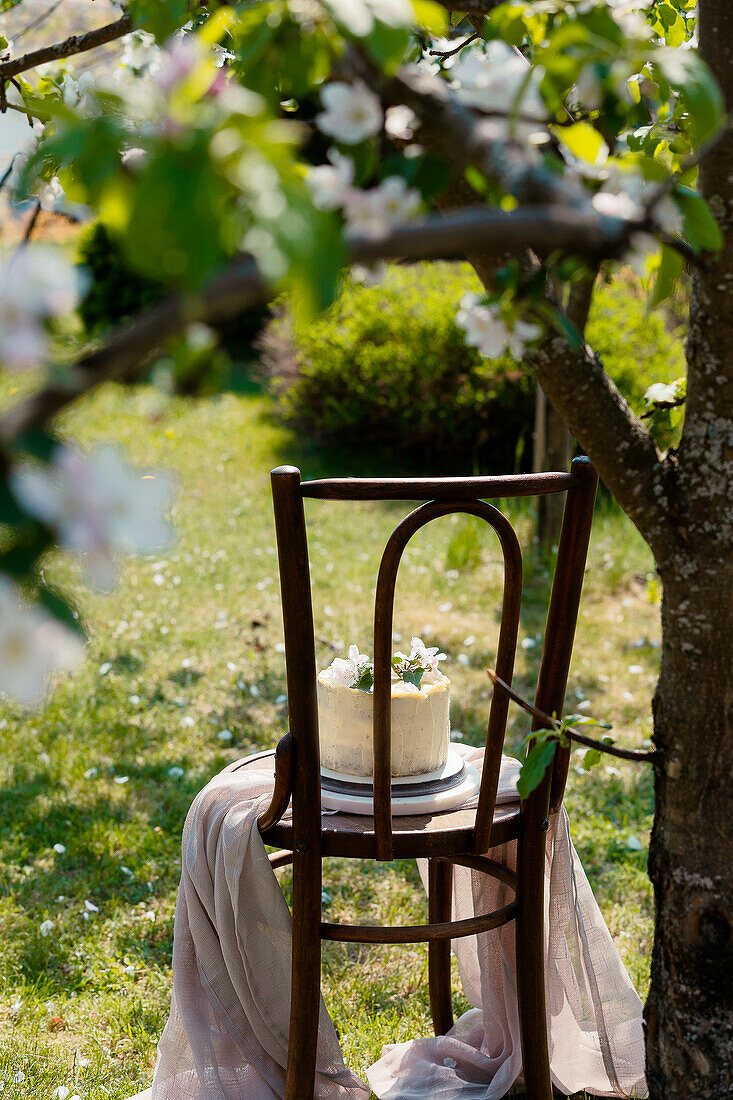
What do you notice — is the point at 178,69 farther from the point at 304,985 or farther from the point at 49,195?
the point at 49,195

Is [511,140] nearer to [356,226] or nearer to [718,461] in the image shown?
[356,226]

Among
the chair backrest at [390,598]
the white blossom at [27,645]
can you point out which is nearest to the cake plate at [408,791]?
the chair backrest at [390,598]

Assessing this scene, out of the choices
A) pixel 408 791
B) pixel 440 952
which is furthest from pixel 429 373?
pixel 408 791

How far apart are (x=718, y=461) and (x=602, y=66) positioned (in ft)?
1.98

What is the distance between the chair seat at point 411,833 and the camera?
1604 millimetres

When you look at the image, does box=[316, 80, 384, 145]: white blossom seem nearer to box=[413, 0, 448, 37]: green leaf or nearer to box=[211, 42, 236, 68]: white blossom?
box=[413, 0, 448, 37]: green leaf

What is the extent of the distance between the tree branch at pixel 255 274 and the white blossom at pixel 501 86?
0.32 ft

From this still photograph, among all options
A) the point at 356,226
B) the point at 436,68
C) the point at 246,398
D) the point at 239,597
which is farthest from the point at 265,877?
the point at 246,398

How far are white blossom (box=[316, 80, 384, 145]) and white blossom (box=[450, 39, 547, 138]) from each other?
0.40 feet

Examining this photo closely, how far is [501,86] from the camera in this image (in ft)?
2.82

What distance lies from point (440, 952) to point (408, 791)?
0.59 m

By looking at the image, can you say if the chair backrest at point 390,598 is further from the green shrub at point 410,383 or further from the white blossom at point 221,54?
the green shrub at point 410,383

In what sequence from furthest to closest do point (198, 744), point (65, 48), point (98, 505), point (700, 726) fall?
point (198, 744) → point (65, 48) → point (700, 726) → point (98, 505)

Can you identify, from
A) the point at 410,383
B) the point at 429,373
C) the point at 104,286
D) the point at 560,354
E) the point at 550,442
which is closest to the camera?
the point at 560,354
